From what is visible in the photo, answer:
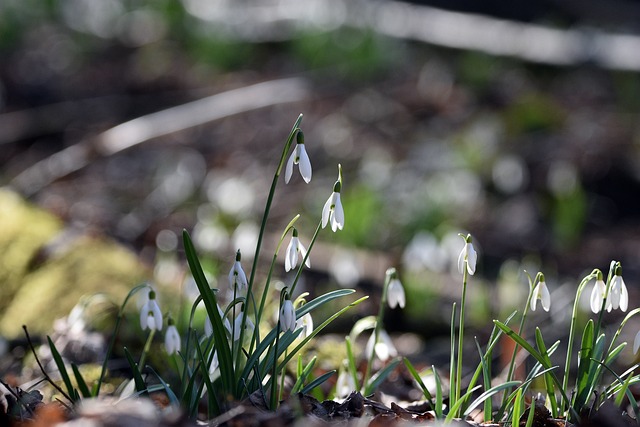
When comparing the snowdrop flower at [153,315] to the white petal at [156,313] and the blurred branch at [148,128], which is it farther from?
the blurred branch at [148,128]

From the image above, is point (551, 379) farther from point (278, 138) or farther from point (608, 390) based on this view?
point (278, 138)

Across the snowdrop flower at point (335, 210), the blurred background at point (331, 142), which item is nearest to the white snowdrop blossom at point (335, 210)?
the snowdrop flower at point (335, 210)

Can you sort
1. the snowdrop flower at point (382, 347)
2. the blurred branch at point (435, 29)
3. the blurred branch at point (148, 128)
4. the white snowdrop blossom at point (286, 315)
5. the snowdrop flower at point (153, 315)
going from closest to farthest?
the white snowdrop blossom at point (286, 315), the snowdrop flower at point (153, 315), the snowdrop flower at point (382, 347), the blurred branch at point (148, 128), the blurred branch at point (435, 29)

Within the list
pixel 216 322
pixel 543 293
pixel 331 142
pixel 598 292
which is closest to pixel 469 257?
pixel 543 293

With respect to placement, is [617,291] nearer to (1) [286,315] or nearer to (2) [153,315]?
(1) [286,315]

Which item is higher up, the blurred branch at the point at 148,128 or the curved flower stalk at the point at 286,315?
the curved flower stalk at the point at 286,315

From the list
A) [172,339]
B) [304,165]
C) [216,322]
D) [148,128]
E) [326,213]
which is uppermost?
[304,165]

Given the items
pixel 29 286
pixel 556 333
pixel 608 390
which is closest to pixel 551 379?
pixel 608 390

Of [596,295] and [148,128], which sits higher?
[596,295]
